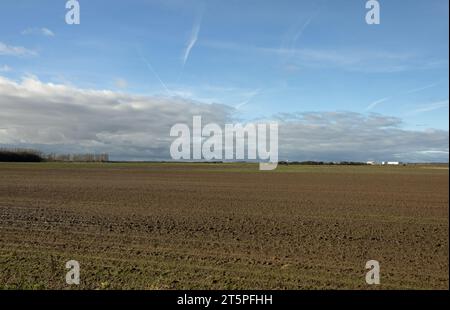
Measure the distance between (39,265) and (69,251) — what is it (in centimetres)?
138

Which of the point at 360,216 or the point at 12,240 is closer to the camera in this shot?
the point at 12,240

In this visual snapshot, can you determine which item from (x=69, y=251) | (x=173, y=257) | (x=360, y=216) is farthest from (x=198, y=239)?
(x=360, y=216)

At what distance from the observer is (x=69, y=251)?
447 inches

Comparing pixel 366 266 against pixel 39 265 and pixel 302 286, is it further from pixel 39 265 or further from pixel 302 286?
pixel 39 265
